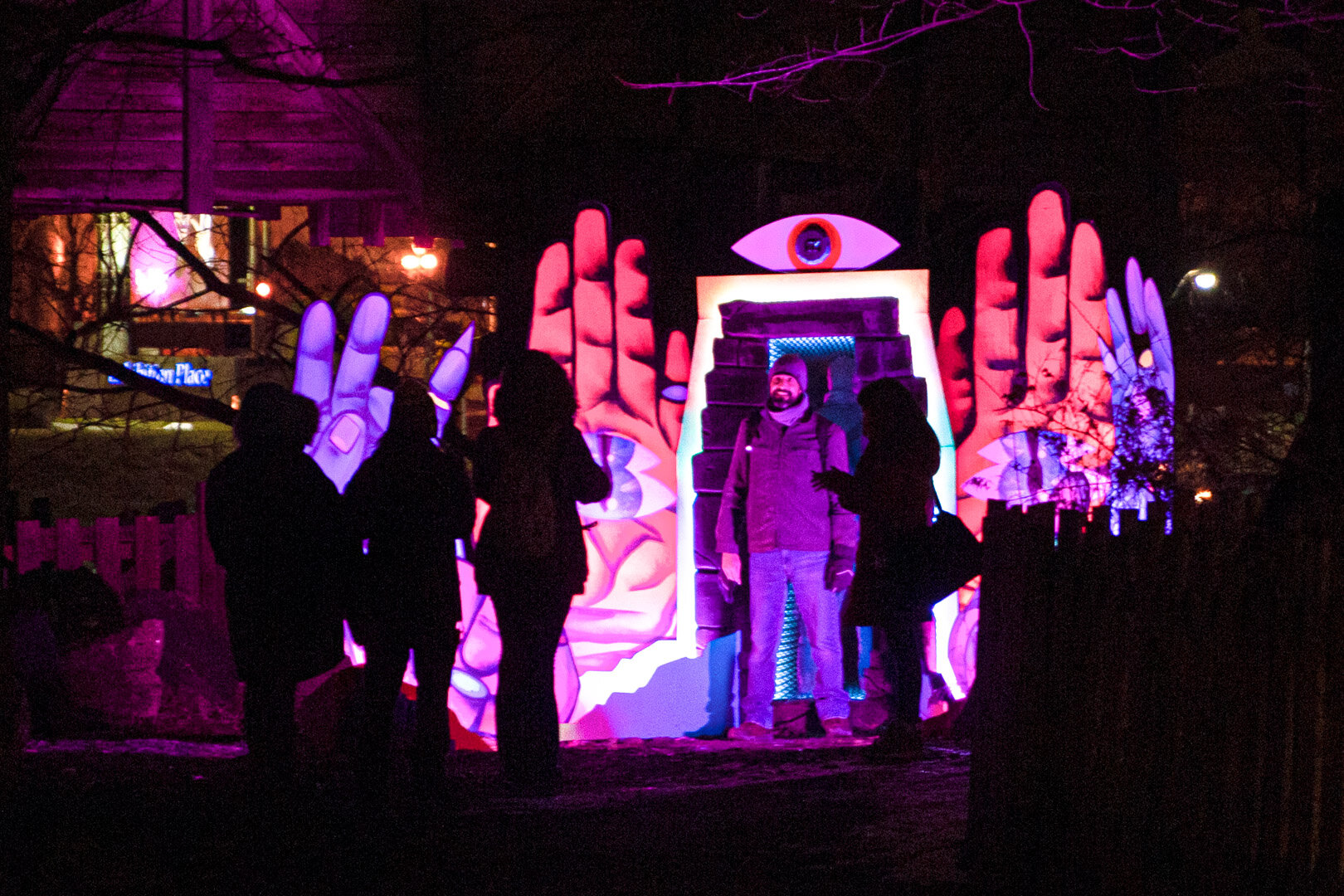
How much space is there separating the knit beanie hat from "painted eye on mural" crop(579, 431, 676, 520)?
1016 millimetres

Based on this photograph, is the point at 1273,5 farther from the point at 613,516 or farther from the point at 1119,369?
the point at 613,516

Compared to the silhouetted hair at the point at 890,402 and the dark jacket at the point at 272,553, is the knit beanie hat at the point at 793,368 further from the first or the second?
the dark jacket at the point at 272,553

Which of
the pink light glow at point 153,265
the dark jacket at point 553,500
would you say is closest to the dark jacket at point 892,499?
the dark jacket at point 553,500

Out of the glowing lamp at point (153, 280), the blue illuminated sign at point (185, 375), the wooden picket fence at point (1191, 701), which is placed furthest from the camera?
the blue illuminated sign at point (185, 375)

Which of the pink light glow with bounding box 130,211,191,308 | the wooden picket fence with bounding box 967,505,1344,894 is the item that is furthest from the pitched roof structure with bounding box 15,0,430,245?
the pink light glow with bounding box 130,211,191,308

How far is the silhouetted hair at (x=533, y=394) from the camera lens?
5.91 metres

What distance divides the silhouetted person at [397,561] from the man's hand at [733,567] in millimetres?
2808

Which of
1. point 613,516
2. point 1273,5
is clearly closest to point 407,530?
point 613,516

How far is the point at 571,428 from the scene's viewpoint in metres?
6.08

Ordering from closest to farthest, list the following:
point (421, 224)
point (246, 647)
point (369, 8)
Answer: point (246, 647) → point (369, 8) → point (421, 224)

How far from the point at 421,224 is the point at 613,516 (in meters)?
3.74

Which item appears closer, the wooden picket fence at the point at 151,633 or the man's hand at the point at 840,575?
the man's hand at the point at 840,575

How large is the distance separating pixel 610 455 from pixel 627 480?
0.19m

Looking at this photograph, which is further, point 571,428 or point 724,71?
point 724,71
